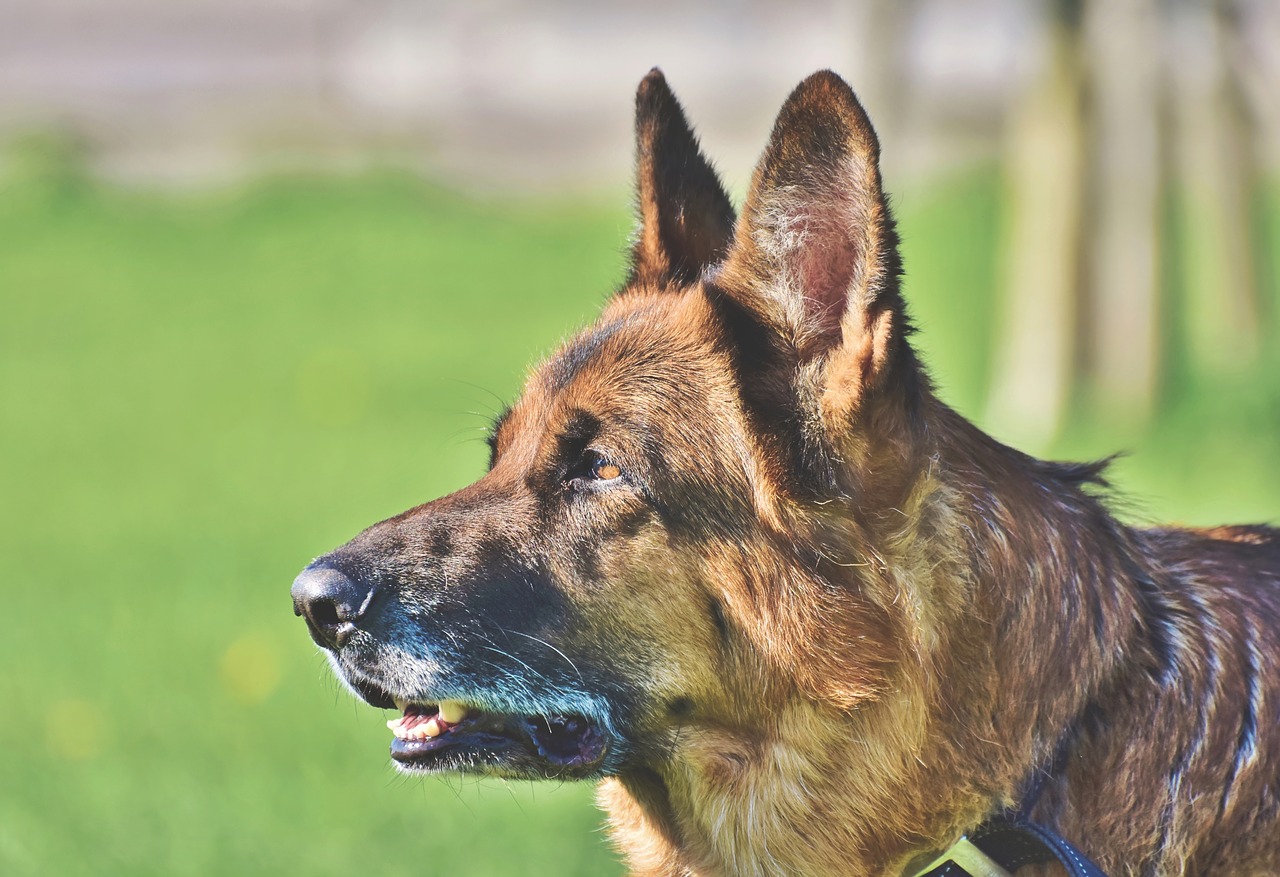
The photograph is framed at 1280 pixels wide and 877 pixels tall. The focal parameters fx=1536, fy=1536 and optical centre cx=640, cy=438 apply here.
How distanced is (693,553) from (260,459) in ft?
26.7

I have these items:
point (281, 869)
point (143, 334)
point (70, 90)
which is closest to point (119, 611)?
point (281, 869)

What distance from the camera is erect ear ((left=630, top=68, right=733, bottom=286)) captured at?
150 inches

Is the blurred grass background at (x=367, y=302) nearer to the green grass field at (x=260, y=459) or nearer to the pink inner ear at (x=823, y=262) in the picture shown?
the green grass field at (x=260, y=459)

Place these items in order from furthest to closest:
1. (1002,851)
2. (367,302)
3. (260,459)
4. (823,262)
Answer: (367,302) → (260,459) → (823,262) → (1002,851)

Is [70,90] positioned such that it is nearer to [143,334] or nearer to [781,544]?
[143,334]

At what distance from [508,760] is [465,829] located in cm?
208

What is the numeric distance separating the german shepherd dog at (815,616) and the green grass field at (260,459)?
1.83 feet

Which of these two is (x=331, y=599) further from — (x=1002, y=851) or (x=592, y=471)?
(x=1002, y=851)

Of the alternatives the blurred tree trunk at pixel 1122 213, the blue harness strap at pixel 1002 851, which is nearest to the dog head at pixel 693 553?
the blue harness strap at pixel 1002 851

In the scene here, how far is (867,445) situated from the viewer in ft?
10.1

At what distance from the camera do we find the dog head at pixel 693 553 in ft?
10.1

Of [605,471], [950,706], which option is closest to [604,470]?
[605,471]

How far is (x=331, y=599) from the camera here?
310 centimetres

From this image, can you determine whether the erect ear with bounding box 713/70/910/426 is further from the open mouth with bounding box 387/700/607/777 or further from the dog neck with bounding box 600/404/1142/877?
the open mouth with bounding box 387/700/607/777
